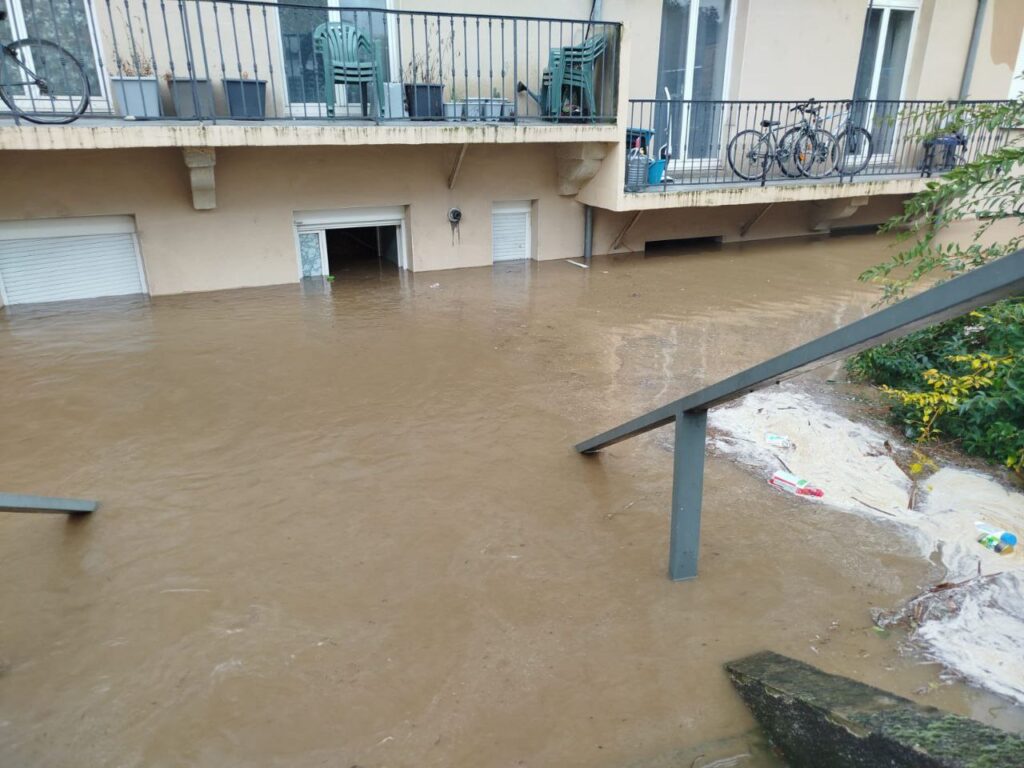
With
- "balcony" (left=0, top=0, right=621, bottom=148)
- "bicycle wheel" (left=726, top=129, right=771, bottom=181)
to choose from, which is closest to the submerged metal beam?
"balcony" (left=0, top=0, right=621, bottom=148)

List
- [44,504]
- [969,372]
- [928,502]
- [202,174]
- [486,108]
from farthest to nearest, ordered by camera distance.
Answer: [486,108] < [202,174] < [969,372] < [928,502] < [44,504]

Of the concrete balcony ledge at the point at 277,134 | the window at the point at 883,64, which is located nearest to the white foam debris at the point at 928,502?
the concrete balcony ledge at the point at 277,134

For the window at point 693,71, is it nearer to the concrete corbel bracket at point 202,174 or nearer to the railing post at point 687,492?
the concrete corbel bracket at point 202,174

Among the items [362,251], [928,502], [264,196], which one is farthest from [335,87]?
[928,502]

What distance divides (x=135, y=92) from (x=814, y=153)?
8646 mm

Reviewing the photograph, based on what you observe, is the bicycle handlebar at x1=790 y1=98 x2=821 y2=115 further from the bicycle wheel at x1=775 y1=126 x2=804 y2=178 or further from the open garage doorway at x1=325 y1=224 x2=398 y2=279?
the open garage doorway at x1=325 y1=224 x2=398 y2=279

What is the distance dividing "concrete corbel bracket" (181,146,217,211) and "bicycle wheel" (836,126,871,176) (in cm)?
819

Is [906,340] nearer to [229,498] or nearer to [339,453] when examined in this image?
[339,453]

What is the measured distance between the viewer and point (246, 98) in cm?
738

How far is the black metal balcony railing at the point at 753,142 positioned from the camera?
959 cm

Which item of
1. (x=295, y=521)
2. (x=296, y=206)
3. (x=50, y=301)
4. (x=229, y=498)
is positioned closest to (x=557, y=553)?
(x=295, y=521)

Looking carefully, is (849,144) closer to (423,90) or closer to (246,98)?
(423,90)

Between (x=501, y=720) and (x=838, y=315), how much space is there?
647cm

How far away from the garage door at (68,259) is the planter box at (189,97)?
4.52 feet
